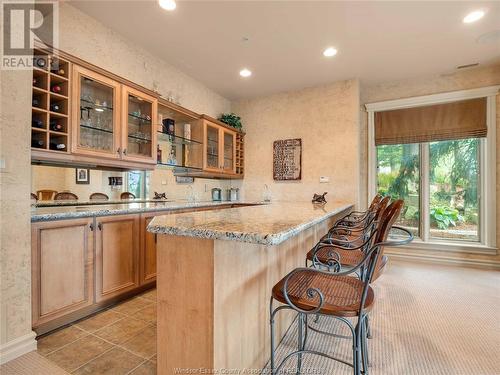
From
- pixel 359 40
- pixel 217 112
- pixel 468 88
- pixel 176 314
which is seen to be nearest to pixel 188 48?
pixel 217 112

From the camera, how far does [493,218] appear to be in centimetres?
357

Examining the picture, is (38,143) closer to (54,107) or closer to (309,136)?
(54,107)

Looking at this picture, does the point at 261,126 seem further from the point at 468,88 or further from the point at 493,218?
the point at 493,218

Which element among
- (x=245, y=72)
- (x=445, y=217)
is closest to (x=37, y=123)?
(x=245, y=72)

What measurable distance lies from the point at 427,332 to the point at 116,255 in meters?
2.63

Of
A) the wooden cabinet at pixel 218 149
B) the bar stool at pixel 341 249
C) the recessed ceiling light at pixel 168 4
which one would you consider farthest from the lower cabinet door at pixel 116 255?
the recessed ceiling light at pixel 168 4

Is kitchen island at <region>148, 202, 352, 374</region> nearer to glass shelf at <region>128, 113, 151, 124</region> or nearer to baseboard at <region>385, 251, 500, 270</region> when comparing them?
glass shelf at <region>128, 113, 151, 124</region>

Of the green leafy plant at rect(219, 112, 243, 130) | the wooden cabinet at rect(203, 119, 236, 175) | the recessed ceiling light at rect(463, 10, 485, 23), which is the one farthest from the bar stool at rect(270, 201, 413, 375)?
the green leafy plant at rect(219, 112, 243, 130)

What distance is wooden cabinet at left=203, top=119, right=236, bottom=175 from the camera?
12.9 ft

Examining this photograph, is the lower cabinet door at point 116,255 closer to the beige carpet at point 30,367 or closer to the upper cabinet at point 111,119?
the beige carpet at point 30,367

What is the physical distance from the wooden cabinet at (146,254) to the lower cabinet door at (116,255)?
0.05 metres

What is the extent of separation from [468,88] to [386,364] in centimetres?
413

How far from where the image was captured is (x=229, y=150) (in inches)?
179

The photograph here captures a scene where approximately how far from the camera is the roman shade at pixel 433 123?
11.9 feet
